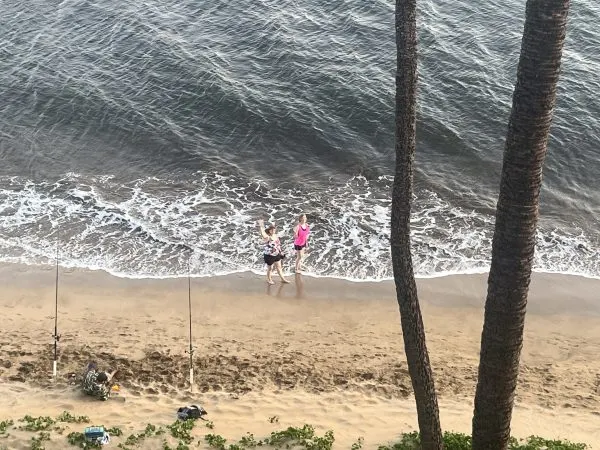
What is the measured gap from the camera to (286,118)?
26359mm

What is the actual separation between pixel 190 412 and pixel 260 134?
15185mm

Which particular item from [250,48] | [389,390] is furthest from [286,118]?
[389,390]

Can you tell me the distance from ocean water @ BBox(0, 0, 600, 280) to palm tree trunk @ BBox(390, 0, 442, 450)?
A: 892 centimetres

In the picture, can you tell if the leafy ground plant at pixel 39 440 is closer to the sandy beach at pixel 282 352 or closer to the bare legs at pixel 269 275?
the sandy beach at pixel 282 352

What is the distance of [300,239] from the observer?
17.8 m

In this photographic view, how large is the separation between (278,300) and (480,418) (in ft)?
29.3

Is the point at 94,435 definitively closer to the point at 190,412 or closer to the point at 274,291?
the point at 190,412

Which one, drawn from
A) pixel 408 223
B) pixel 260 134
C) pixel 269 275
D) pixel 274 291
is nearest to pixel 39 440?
pixel 408 223

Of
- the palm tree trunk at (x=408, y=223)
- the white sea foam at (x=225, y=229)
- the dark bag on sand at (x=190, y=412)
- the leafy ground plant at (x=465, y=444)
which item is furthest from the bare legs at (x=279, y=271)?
the palm tree trunk at (x=408, y=223)

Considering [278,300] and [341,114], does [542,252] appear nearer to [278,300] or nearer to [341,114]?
[278,300]

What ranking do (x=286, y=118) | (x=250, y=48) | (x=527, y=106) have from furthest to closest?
(x=250, y=48)
(x=286, y=118)
(x=527, y=106)

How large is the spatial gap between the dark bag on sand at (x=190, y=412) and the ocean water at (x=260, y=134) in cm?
660

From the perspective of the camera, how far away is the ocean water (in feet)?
64.9

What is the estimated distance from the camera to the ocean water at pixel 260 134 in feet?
64.9
